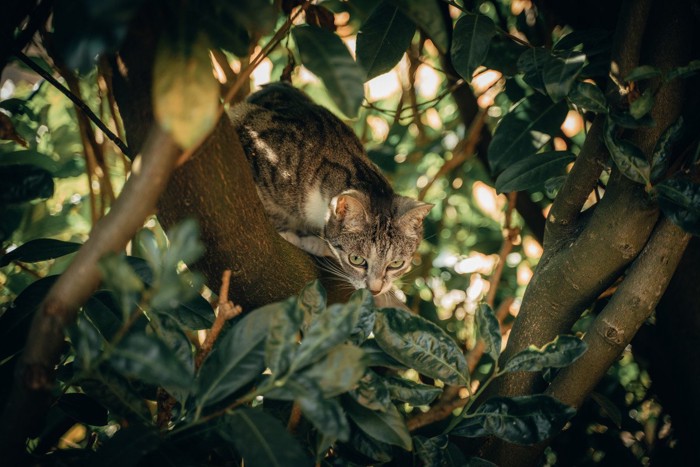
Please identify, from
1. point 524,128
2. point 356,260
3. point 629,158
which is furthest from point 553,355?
point 356,260

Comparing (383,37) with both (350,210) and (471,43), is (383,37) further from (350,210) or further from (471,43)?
(350,210)

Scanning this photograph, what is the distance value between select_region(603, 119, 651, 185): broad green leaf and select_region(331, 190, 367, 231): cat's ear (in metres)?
1.15

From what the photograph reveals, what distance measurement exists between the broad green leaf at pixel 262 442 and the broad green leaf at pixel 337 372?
0.26 feet

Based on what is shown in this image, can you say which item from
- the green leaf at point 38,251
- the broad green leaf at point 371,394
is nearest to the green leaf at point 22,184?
the green leaf at point 38,251

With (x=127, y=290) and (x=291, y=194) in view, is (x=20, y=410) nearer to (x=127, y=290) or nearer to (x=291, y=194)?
(x=127, y=290)

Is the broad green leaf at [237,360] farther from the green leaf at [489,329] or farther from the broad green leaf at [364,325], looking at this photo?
the green leaf at [489,329]

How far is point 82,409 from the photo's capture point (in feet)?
2.96

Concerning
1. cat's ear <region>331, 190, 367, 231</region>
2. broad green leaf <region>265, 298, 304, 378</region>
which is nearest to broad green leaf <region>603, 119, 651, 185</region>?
broad green leaf <region>265, 298, 304, 378</region>

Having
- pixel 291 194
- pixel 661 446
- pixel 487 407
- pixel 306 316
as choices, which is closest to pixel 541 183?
pixel 487 407

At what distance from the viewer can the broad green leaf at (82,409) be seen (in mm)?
894

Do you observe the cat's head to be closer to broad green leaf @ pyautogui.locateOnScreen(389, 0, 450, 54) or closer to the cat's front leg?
the cat's front leg

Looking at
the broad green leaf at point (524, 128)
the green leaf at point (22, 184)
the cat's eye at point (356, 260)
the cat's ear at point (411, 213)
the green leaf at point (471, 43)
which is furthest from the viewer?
the cat's eye at point (356, 260)

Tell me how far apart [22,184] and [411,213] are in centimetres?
141

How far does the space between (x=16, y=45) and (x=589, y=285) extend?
1.04 metres
